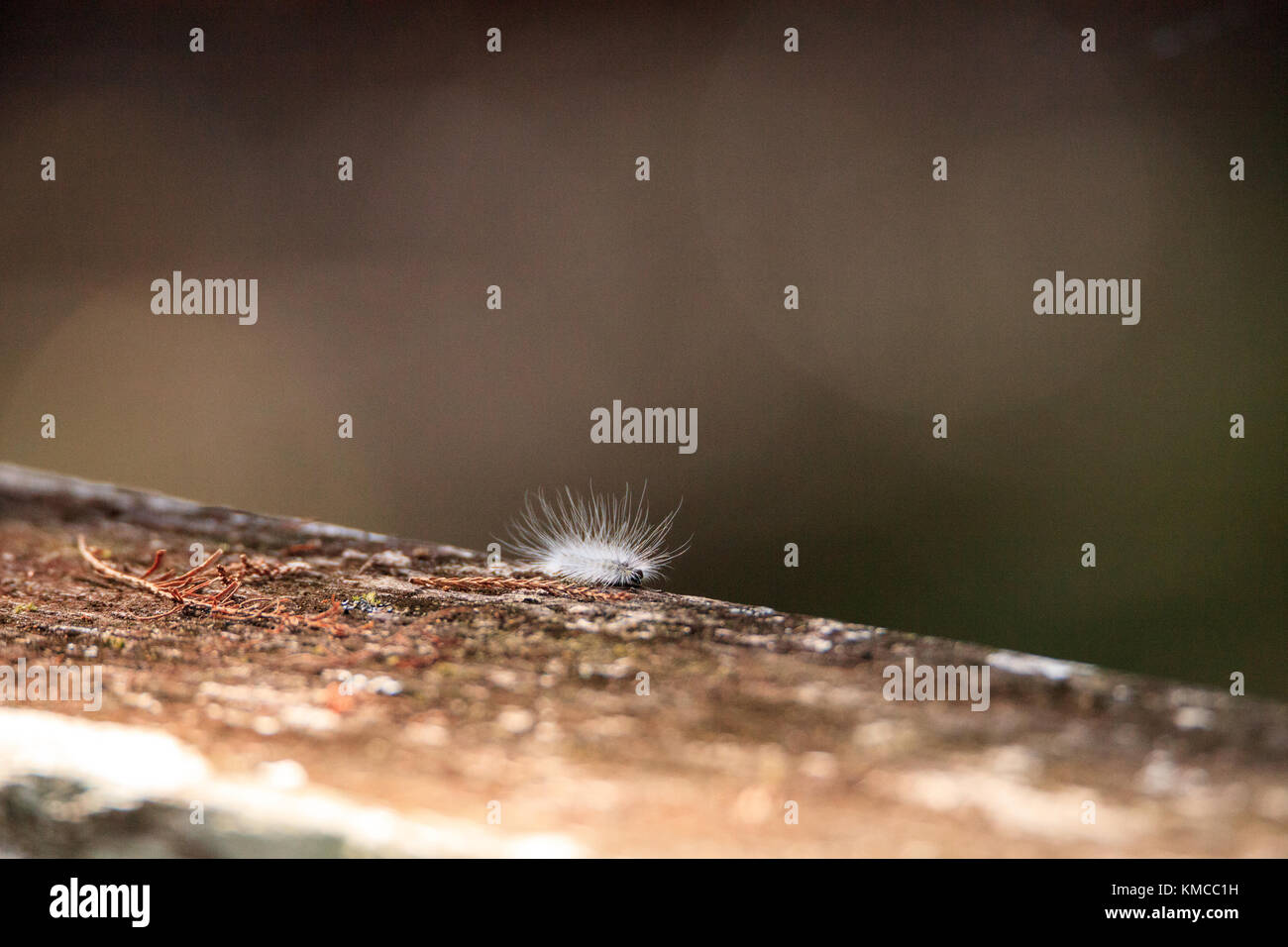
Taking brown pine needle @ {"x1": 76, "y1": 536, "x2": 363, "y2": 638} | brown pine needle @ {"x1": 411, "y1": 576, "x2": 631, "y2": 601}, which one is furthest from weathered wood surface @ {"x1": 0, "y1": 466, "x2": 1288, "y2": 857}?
brown pine needle @ {"x1": 411, "y1": 576, "x2": 631, "y2": 601}

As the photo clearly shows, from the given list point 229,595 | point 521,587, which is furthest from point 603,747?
point 229,595

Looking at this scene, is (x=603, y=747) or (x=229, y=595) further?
(x=229, y=595)

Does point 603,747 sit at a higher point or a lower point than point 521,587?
lower

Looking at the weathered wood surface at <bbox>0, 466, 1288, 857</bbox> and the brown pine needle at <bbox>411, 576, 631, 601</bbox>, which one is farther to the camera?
the brown pine needle at <bbox>411, 576, 631, 601</bbox>

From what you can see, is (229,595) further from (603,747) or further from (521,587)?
(603,747)

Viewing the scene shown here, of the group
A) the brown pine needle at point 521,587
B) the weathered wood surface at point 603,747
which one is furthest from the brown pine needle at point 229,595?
the brown pine needle at point 521,587

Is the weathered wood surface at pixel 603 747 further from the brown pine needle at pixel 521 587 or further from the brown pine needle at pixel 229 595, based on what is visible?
the brown pine needle at pixel 521 587

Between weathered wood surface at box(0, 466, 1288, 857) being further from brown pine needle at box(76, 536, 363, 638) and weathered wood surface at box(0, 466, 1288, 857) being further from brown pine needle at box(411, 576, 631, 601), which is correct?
brown pine needle at box(411, 576, 631, 601)
